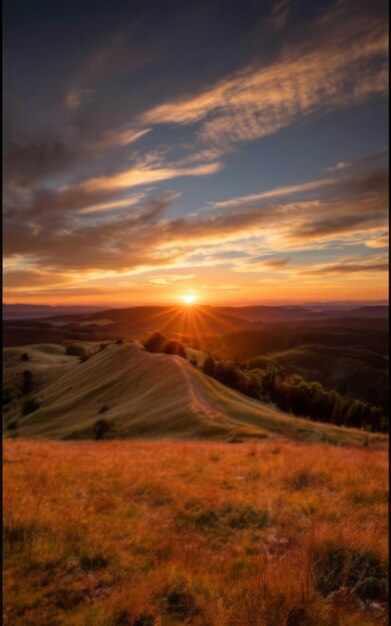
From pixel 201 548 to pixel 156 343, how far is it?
88.9 meters

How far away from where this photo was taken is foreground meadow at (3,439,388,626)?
6.04 metres

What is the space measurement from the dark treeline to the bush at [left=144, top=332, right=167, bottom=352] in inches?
654

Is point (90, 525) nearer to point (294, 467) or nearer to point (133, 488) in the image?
point (133, 488)

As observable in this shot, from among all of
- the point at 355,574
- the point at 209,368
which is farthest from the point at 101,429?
the point at 355,574

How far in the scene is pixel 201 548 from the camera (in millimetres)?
8523

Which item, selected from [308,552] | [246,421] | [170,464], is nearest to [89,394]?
[246,421]

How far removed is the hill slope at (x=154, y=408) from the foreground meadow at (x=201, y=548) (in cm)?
2545

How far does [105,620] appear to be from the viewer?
19.5 feet

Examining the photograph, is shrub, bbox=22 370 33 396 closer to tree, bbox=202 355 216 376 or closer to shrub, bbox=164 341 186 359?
shrub, bbox=164 341 186 359

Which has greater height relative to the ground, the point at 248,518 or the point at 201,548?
the point at 201,548

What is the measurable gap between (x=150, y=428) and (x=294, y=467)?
34.2 m

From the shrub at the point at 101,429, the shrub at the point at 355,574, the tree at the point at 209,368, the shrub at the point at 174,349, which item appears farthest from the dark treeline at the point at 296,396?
the shrub at the point at 355,574

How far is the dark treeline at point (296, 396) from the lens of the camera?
2601 inches

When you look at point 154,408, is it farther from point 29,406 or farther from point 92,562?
point 29,406
